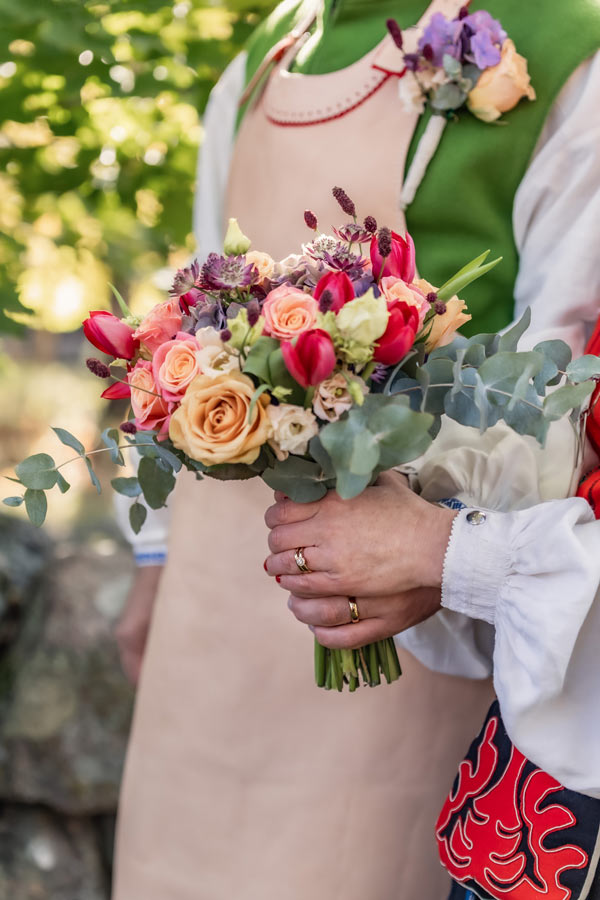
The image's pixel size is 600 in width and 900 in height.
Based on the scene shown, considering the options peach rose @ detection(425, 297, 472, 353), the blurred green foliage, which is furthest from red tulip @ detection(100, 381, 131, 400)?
the blurred green foliage

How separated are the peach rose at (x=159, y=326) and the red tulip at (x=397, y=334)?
0.21 m

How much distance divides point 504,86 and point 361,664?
2.25ft

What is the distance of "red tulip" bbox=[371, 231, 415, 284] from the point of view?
0.86 m

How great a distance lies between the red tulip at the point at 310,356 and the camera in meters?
0.75

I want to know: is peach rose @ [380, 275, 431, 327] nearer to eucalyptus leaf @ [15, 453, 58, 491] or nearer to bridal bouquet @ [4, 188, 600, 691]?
bridal bouquet @ [4, 188, 600, 691]

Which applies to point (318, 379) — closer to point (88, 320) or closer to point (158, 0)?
point (88, 320)

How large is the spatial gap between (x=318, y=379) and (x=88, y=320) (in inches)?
10.7

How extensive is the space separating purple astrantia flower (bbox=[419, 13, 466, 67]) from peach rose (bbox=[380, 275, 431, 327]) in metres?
0.40

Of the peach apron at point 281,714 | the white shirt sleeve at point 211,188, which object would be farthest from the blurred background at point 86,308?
the peach apron at point 281,714

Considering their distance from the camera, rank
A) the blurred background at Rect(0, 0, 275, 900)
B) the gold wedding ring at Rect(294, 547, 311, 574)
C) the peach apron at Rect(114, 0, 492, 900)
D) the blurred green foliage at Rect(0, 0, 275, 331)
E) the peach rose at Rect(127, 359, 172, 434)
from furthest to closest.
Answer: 1. the blurred background at Rect(0, 0, 275, 900)
2. the blurred green foliage at Rect(0, 0, 275, 331)
3. the peach apron at Rect(114, 0, 492, 900)
4. the gold wedding ring at Rect(294, 547, 311, 574)
5. the peach rose at Rect(127, 359, 172, 434)

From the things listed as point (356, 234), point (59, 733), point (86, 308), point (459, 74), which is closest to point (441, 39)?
point (459, 74)

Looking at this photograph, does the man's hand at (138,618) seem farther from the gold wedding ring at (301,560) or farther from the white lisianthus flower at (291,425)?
the white lisianthus flower at (291,425)

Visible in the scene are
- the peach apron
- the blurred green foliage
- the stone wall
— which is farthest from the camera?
the stone wall

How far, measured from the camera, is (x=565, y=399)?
0.81 m
